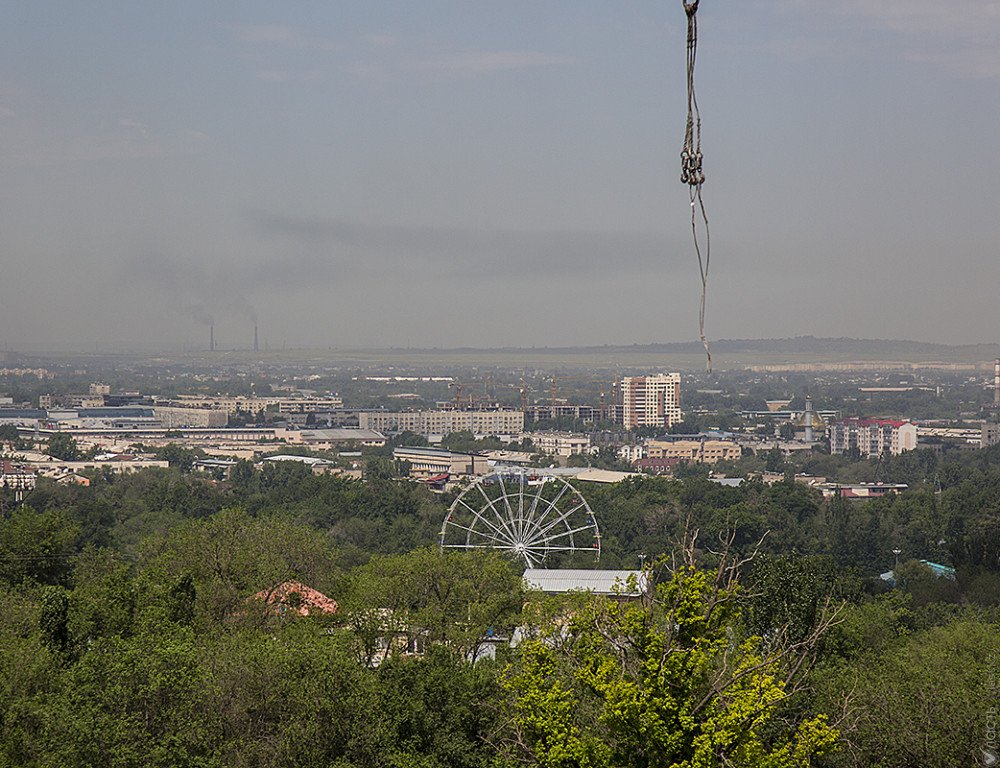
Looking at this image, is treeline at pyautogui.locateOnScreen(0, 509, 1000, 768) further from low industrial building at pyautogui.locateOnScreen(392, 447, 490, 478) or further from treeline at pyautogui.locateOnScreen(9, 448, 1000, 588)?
low industrial building at pyautogui.locateOnScreen(392, 447, 490, 478)

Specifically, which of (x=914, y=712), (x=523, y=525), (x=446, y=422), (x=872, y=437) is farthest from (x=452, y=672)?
(x=446, y=422)

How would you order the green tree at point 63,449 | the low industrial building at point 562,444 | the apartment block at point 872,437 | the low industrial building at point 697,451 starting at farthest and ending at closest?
the apartment block at point 872,437, the low industrial building at point 562,444, the low industrial building at point 697,451, the green tree at point 63,449

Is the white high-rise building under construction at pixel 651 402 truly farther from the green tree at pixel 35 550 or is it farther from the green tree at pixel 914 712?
the green tree at pixel 914 712

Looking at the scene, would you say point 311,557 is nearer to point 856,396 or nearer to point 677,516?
point 677,516

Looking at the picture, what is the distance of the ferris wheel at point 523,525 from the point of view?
38.0m

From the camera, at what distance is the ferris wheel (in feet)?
125

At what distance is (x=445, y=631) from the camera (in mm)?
19688

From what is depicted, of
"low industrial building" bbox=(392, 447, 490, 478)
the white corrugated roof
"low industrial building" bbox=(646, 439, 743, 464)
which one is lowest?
"low industrial building" bbox=(646, 439, 743, 464)

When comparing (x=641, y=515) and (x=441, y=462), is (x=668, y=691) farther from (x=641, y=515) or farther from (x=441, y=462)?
(x=441, y=462)

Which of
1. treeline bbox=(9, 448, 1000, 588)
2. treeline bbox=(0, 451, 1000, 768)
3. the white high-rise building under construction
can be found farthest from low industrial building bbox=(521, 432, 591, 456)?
treeline bbox=(0, 451, 1000, 768)

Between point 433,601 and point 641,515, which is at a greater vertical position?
point 433,601

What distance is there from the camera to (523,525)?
38.3 meters

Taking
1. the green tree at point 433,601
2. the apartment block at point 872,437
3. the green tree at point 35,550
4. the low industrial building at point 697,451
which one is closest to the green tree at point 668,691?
the green tree at point 433,601

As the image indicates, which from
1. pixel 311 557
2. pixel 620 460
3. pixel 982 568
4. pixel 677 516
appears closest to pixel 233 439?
pixel 620 460
